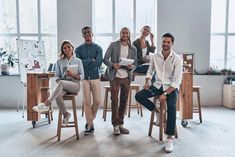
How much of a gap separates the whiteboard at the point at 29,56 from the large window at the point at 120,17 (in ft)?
5.15

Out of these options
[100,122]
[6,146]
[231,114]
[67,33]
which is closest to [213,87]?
[231,114]

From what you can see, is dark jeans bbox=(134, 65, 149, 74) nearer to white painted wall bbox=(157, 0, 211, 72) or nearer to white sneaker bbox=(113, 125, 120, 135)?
white sneaker bbox=(113, 125, 120, 135)

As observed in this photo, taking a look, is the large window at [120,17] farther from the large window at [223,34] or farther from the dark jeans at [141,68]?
the dark jeans at [141,68]

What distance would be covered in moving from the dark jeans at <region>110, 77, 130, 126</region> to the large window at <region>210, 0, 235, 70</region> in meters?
3.30

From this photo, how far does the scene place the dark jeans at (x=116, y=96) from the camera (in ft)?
12.6

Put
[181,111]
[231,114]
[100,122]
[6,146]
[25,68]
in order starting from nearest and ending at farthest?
[6,146] → [181,111] → [100,122] → [25,68] → [231,114]

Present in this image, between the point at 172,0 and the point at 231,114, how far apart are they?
107 inches

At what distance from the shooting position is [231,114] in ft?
17.4

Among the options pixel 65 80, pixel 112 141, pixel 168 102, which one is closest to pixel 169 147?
pixel 168 102

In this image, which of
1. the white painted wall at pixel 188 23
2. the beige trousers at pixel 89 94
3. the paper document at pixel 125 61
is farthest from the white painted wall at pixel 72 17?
the paper document at pixel 125 61

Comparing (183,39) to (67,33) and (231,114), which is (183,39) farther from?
(67,33)

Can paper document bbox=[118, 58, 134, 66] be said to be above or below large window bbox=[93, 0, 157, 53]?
below

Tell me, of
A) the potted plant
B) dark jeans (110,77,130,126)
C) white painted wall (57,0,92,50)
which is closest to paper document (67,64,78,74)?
dark jeans (110,77,130,126)

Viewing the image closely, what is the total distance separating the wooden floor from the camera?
3.12m
